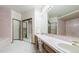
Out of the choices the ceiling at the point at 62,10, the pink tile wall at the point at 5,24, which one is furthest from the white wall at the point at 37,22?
the pink tile wall at the point at 5,24

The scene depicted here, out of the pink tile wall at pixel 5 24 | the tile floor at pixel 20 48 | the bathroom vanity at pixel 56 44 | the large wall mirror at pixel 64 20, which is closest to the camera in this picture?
the bathroom vanity at pixel 56 44

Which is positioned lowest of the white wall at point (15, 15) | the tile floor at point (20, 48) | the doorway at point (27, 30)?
the tile floor at point (20, 48)

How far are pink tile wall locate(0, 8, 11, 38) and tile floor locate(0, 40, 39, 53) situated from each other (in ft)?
0.66

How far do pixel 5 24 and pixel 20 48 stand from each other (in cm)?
52

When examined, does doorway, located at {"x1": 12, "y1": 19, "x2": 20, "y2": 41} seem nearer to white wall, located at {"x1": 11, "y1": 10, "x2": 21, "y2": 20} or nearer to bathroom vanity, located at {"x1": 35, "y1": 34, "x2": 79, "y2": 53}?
white wall, located at {"x1": 11, "y1": 10, "x2": 21, "y2": 20}

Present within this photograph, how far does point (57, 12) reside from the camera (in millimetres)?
1818

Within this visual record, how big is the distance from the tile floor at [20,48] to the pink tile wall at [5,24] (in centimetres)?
20

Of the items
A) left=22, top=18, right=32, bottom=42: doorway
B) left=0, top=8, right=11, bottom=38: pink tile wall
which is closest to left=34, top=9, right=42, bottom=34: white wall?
left=22, top=18, right=32, bottom=42: doorway

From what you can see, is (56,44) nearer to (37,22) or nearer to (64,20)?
(64,20)

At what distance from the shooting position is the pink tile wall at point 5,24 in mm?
1849

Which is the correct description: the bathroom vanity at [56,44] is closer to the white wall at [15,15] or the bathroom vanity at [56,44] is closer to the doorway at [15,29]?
the doorway at [15,29]
